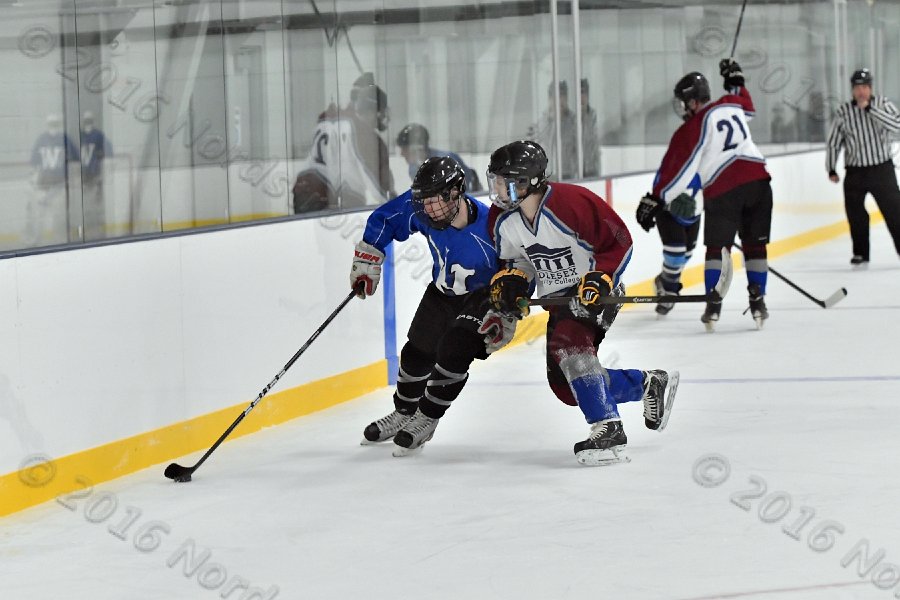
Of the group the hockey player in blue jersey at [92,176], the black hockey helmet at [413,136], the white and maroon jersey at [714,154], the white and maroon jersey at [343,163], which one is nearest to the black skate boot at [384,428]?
the hockey player in blue jersey at [92,176]

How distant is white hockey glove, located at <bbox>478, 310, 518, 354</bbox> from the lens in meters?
3.96

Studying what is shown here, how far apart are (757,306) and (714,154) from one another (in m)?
0.72

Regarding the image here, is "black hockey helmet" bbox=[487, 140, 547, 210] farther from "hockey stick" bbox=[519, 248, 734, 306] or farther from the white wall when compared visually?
the white wall

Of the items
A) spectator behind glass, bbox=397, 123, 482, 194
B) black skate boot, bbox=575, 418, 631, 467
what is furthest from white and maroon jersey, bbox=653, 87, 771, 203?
black skate boot, bbox=575, 418, 631, 467

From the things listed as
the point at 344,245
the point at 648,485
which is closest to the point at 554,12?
the point at 344,245

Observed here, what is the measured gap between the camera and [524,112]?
7.71 meters

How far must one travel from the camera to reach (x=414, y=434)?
13.7ft

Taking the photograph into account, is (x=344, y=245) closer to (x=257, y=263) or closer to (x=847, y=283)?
(x=257, y=263)

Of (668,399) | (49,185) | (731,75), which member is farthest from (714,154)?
(49,185)

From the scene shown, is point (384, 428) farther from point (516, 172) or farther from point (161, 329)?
point (516, 172)

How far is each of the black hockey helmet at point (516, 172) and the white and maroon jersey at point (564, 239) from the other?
0.20 ft

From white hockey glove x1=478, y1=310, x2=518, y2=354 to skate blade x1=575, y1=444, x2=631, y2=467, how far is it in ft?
1.19

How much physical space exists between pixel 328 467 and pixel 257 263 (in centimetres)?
87

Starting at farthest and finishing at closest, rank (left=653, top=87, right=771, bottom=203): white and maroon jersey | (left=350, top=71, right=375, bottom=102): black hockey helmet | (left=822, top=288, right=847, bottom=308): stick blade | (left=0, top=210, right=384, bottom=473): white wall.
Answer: (left=822, top=288, right=847, bottom=308): stick blade < (left=653, top=87, right=771, bottom=203): white and maroon jersey < (left=350, top=71, right=375, bottom=102): black hockey helmet < (left=0, top=210, right=384, bottom=473): white wall
